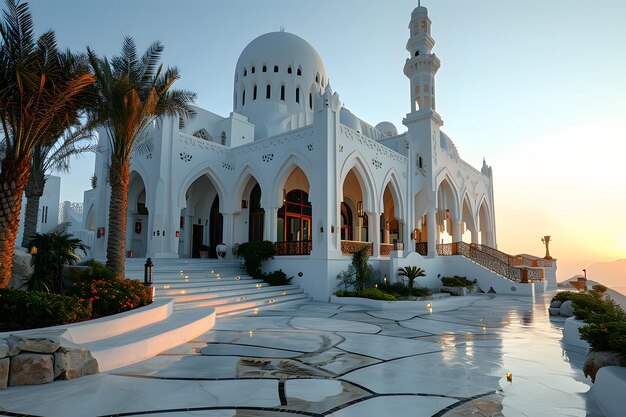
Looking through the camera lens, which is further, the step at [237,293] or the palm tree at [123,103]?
the step at [237,293]

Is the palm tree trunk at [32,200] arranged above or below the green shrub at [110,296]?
above

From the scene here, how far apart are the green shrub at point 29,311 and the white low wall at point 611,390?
6550 millimetres

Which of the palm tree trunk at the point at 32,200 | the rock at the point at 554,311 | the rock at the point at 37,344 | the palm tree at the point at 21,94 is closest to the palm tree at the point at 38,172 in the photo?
the palm tree trunk at the point at 32,200

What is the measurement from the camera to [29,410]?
3.54m

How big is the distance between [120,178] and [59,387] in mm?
6821

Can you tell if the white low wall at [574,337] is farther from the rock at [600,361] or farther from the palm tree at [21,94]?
the palm tree at [21,94]

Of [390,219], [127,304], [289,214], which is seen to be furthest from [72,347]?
[390,219]

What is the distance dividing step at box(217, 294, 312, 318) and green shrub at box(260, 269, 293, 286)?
104cm

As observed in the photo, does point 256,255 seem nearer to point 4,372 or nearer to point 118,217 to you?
point 118,217

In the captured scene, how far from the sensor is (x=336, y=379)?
4.63m

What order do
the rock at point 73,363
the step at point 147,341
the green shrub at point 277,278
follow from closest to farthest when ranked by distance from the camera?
the rock at point 73,363 < the step at point 147,341 < the green shrub at point 277,278

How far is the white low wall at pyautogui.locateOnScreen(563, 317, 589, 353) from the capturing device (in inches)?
263

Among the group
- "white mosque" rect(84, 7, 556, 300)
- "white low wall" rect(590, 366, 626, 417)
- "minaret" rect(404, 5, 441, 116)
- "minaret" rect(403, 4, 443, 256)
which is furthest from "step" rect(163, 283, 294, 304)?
"minaret" rect(404, 5, 441, 116)

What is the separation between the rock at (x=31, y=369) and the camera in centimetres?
426
